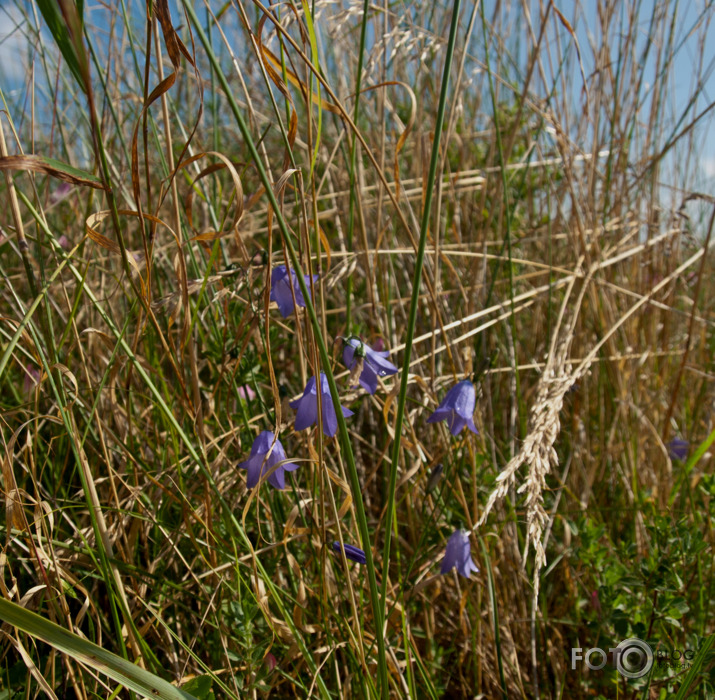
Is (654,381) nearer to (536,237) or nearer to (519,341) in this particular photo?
(519,341)

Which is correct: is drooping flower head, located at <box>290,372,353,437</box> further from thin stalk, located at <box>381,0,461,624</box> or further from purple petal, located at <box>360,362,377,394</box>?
thin stalk, located at <box>381,0,461,624</box>

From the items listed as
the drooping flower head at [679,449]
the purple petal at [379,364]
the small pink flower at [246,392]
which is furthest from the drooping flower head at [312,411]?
the drooping flower head at [679,449]

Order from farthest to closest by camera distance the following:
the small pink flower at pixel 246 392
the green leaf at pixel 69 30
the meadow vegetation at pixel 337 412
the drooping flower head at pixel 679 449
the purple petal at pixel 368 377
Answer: the drooping flower head at pixel 679 449 → the small pink flower at pixel 246 392 → the purple petal at pixel 368 377 → the meadow vegetation at pixel 337 412 → the green leaf at pixel 69 30

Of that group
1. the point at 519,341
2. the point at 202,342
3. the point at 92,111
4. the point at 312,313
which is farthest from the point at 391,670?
the point at 519,341

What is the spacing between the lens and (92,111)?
1.73ft

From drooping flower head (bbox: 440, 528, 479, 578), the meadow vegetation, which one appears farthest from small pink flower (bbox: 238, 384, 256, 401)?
drooping flower head (bbox: 440, 528, 479, 578)

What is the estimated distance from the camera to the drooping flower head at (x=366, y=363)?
0.93 meters

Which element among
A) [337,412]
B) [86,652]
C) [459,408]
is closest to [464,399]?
[459,408]

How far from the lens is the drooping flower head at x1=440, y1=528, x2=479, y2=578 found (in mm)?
1076

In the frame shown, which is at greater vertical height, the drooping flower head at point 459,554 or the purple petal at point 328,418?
the purple petal at point 328,418

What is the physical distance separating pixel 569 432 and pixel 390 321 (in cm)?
65

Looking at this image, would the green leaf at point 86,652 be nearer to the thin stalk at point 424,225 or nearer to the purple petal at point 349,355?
the thin stalk at point 424,225

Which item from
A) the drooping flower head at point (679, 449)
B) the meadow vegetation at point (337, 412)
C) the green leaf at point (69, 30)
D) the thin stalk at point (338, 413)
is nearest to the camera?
the green leaf at point (69, 30)

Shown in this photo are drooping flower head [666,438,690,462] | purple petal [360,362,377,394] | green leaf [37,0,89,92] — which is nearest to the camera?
green leaf [37,0,89,92]
